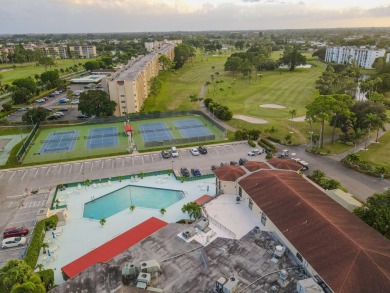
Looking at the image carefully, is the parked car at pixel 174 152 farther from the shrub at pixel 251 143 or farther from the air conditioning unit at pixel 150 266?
the air conditioning unit at pixel 150 266

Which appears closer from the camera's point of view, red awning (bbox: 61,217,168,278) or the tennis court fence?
red awning (bbox: 61,217,168,278)

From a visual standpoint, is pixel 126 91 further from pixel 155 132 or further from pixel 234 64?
pixel 234 64

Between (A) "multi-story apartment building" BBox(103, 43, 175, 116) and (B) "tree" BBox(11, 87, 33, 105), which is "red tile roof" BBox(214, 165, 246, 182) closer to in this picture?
(A) "multi-story apartment building" BBox(103, 43, 175, 116)

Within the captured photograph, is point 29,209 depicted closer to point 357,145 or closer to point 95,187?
point 95,187

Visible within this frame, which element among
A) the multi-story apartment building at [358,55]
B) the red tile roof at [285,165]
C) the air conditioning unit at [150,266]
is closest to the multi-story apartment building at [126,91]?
the red tile roof at [285,165]

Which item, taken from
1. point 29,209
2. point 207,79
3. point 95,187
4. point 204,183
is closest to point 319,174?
point 204,183

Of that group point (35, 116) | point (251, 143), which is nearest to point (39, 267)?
point (251, 143)

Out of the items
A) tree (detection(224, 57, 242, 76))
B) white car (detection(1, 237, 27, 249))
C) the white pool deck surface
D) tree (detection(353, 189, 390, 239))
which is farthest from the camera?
tree (detection(224, 57, 242, 76))

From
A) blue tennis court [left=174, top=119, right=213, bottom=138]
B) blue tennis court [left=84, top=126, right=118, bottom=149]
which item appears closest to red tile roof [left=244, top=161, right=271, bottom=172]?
blue tennis court [left=174, top=119, right=213, bottom=138]
